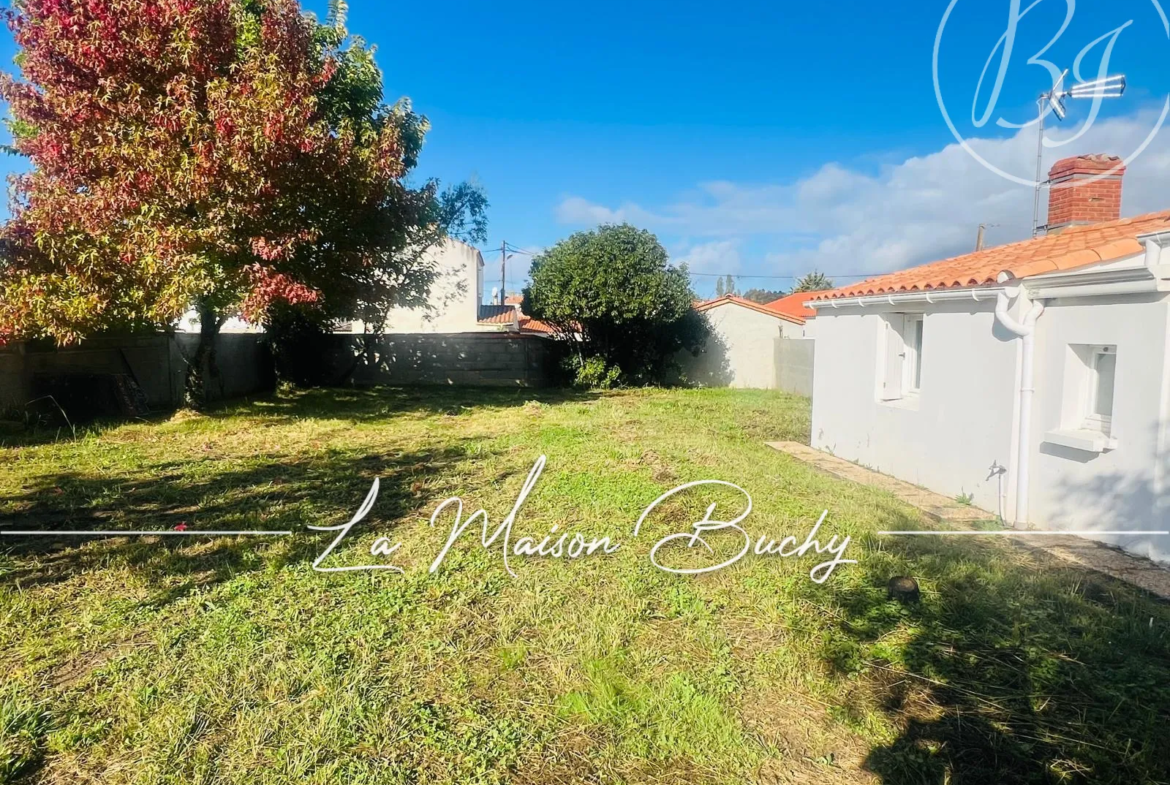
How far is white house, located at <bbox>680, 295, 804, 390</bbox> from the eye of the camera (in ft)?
57.1

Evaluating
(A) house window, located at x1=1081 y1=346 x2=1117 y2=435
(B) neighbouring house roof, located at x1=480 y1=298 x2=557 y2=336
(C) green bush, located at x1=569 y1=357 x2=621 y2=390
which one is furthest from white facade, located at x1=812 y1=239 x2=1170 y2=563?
(B) neighbouring house roof, located at x1=480 y1=298 x2=557 y2=336

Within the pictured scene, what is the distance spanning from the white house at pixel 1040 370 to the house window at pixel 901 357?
0.6 inches

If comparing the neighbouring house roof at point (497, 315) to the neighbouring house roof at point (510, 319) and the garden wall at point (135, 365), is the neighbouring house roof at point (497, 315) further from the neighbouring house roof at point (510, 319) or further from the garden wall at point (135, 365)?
the garden wall at point (135, 365)

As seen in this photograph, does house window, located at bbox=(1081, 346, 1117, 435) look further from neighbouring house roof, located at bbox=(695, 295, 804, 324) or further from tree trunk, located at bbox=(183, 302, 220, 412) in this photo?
neighbouring house roof, located at bbox=(695, 295, 804, 324)

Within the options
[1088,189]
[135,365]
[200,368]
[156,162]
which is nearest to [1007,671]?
[1088,189]

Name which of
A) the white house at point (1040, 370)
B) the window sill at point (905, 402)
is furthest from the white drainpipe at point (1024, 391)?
the window sill at point (905, 402)

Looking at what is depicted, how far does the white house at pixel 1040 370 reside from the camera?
14.6ft

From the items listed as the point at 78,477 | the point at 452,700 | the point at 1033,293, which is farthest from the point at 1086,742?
the point at 78,477

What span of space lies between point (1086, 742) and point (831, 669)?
0.93 metres

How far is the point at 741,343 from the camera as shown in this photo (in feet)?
59.1

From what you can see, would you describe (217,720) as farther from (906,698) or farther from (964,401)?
(964,401)

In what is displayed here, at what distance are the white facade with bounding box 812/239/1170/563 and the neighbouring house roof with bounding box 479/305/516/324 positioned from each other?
18.7m

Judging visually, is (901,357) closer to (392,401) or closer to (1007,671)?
(1007,671)

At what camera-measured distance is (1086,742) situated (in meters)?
2.43
